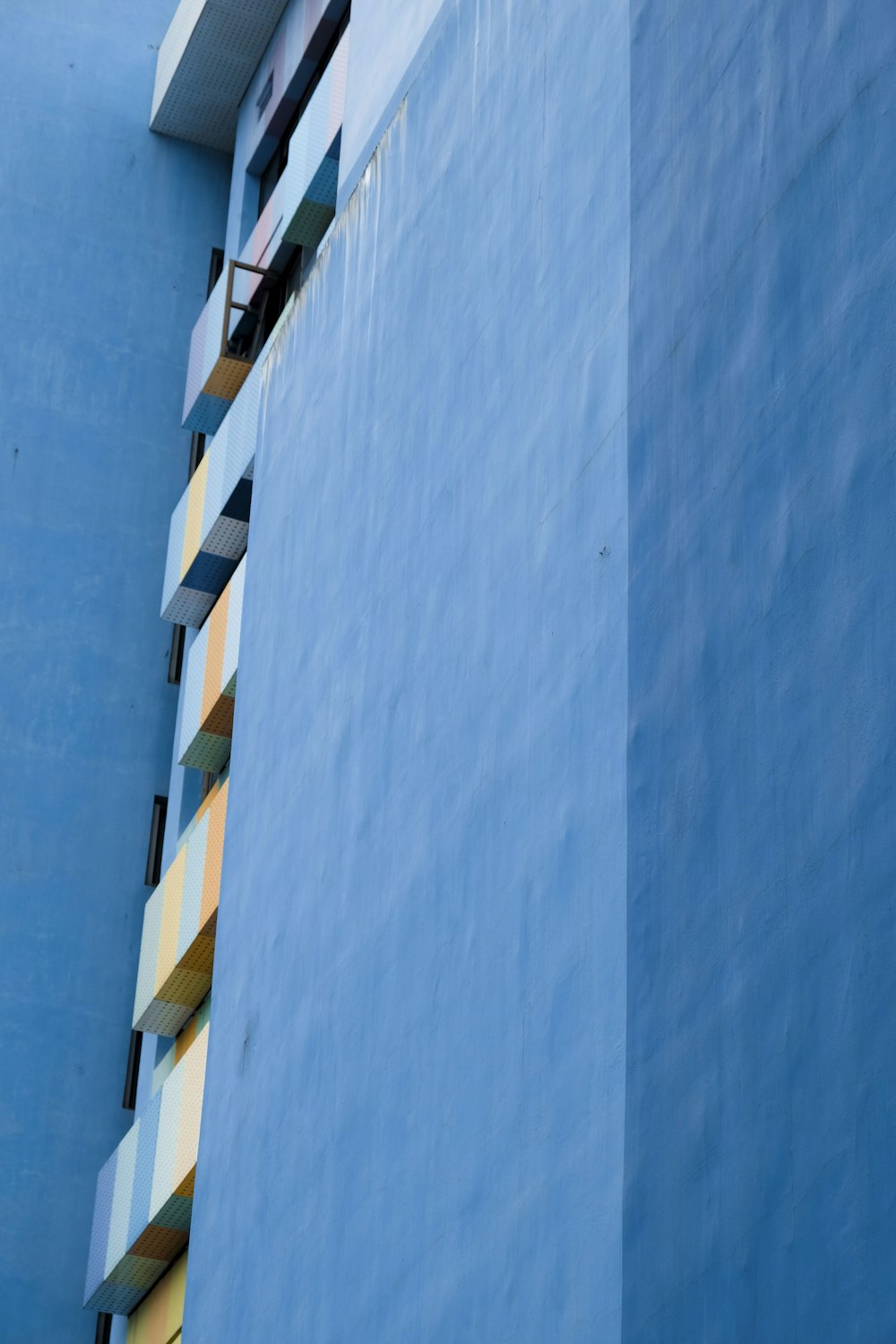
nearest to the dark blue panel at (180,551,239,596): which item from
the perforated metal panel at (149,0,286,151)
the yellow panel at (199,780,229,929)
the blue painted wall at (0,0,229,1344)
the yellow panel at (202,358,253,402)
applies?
the blue painted wall at (0,0,229,1344)

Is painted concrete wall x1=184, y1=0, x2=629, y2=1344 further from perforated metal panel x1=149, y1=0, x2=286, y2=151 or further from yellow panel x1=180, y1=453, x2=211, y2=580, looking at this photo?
perforated metal panel x1=149, y1=0, x2=286, y2=151

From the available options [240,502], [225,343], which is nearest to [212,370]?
[225,343]

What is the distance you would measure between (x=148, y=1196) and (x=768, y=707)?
51.6ft

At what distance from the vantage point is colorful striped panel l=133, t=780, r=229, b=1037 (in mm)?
26219

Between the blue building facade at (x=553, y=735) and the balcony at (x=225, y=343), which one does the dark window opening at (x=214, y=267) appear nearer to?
the balcony at (x=225, y=343)

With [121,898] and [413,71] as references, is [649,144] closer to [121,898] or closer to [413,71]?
[413,71]

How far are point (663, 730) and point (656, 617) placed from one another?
0.74 meters

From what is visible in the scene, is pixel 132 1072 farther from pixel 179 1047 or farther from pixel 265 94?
pixel 265 94

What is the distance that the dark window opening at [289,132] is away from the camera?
30469 millimetres

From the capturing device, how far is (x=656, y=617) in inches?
504

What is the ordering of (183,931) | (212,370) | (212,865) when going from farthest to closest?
(212,370)
(183,931)
(212,865)

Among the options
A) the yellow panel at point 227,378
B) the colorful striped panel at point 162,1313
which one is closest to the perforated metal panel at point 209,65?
the yellow panel at point 227,378

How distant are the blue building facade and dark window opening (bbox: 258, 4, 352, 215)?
3075mm

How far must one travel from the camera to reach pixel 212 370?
30.5 meters
